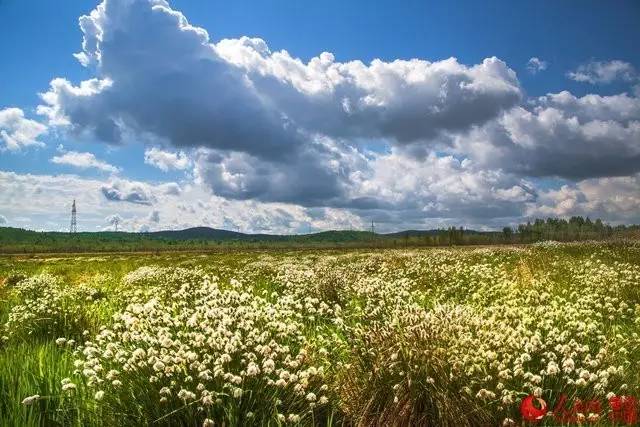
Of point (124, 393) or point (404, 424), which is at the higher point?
point (124, 393)

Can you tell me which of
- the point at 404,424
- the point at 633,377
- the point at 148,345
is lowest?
the point at 404,424

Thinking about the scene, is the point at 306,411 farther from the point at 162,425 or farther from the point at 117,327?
the point at 117,327

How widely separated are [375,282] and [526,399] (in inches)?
330

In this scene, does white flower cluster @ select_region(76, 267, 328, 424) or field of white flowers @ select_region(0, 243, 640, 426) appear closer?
white flower cluster @ select_region(76, 267, 328, 424)

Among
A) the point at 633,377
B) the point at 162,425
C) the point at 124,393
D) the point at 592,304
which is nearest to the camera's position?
the point at 162,425

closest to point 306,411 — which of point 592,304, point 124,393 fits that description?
point 124,393

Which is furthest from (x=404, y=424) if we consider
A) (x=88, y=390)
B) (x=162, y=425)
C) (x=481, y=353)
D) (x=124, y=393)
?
(x=88, y=390)

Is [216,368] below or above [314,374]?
above

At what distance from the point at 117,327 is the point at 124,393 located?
63.7 inches

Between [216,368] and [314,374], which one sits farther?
[314,374]

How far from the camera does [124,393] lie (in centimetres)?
622

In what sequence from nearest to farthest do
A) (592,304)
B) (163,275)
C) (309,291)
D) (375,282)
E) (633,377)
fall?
1. (633,377)
2. (592,304)
3. (375,282)
4. (309,291)
5. (163,275)

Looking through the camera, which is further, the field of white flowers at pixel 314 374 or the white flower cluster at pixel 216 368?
the field of white flowers at pixel 314 374

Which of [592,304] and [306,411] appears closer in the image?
[306,411]
